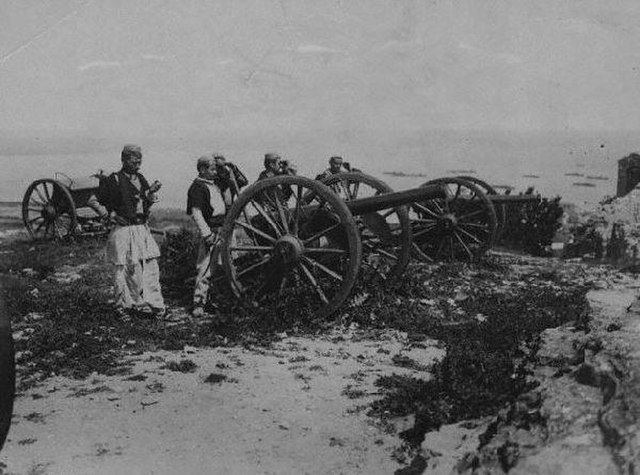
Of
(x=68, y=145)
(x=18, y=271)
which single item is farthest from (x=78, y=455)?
(x=68, y=145)

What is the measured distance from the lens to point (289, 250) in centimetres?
655

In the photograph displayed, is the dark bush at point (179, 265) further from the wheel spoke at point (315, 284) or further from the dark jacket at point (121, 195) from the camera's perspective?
the wheel spoke at point (315, 284)

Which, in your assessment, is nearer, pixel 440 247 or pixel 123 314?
pixel 123 314

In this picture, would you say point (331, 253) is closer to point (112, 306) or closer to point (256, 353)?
point (256, 353)

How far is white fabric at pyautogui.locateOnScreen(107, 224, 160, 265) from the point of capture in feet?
22.0

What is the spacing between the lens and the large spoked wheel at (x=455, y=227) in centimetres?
1038

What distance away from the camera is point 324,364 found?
5.45 metres

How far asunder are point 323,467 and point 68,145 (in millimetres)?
23063

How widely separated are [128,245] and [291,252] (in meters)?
1.68

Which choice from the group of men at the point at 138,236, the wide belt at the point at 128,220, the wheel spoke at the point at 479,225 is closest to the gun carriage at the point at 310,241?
the group of men at the point at 138,236

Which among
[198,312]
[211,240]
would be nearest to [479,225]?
[211,240]

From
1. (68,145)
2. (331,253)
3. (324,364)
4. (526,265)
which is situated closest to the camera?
(324,364)

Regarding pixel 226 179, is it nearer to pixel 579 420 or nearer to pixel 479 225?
pixel 479 225

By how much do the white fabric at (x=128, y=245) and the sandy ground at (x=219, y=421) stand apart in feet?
4.54
